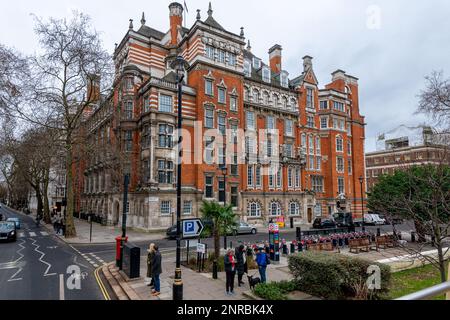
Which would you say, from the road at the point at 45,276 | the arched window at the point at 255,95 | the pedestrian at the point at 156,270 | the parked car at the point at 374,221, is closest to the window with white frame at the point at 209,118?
the arched window at the point at 255,95

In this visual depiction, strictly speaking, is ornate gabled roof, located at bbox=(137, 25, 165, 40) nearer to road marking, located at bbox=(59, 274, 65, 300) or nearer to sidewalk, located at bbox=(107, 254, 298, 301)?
road marking, located at bbox=(59, 274, 65, 300)

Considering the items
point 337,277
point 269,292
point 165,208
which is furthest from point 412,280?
point 165,208

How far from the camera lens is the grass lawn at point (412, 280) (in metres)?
9.99

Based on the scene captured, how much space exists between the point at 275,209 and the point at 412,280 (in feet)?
89.2

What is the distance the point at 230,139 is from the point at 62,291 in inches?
1053

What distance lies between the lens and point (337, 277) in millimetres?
9008

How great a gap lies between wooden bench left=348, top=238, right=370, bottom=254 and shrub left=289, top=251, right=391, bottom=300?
9.51m

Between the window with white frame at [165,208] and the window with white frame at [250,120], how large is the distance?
14.9m

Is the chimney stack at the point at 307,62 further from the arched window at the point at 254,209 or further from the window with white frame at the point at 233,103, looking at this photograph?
the arched window at the point at 254,209

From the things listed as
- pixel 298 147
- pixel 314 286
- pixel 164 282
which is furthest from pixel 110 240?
pixel 298 147

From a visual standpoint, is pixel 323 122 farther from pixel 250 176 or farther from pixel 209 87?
pixel 209 87

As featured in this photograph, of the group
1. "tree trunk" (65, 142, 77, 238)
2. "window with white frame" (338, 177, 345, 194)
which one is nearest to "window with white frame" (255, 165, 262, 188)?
"window with white frame" (338, 177, 345, 194)

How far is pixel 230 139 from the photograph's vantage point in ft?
115

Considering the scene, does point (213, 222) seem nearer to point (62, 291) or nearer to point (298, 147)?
point (62, 291)
